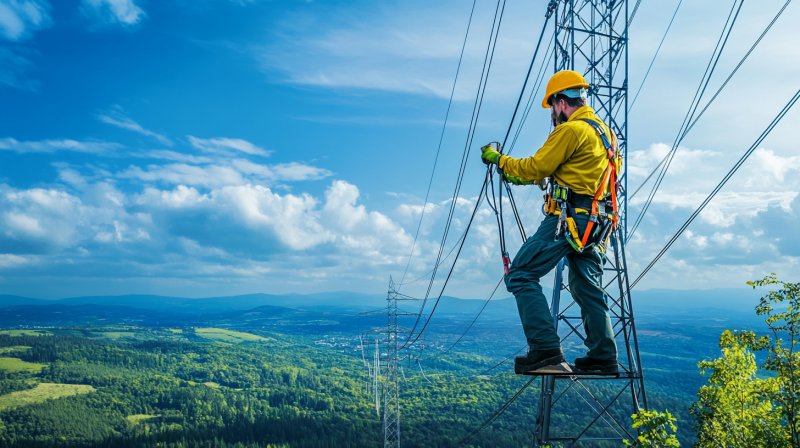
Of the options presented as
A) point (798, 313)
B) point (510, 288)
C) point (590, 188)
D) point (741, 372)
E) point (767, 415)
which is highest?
point (590, 188)

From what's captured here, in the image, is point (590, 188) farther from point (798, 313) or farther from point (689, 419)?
point (689, 419)

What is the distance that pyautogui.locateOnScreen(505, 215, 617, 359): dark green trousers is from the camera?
3664mm

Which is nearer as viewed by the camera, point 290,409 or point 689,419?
point 689,419

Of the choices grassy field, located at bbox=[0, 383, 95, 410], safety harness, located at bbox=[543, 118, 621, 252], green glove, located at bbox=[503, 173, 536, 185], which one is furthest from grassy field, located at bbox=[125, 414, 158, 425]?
safety harness, located at bbox=[543, 118, 621, 252]

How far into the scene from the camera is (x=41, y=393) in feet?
389

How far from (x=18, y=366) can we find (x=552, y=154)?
18615cm

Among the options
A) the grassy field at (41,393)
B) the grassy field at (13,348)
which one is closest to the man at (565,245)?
the grassy field at (41,393)

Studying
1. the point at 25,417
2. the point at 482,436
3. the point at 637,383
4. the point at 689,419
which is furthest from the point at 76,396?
the point at 637,383

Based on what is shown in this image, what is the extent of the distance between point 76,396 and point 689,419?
5244 inches

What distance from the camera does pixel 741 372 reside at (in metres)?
8.74

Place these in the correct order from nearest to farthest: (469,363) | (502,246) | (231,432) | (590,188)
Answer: (590,188) < (502,246) < (231,432) < (469,363)

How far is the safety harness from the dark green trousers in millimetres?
68

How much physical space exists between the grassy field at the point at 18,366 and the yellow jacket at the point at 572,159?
179 meters

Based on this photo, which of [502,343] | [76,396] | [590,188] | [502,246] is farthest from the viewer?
[502,343]
